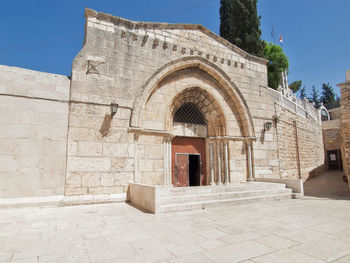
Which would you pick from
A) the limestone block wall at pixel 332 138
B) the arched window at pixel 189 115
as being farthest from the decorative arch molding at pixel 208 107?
the limestone block wall at pixel 332 138

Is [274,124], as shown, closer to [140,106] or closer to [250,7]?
[140,106]

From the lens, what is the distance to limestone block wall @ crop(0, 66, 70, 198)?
548cm

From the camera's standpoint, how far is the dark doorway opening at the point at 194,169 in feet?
29.2

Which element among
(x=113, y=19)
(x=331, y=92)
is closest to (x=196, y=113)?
(x=113, y=19)

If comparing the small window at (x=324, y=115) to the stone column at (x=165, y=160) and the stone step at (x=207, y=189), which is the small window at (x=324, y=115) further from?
the stone column at (x=165, y=160)

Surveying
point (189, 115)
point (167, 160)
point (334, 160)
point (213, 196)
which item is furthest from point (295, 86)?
point (213, 196)

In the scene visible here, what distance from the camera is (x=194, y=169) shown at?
357 inches

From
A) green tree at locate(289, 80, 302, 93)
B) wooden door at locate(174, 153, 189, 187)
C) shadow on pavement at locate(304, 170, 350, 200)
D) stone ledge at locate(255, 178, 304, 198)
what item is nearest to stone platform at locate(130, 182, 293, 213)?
stone ledge at locate(255, 178, 304, 198)

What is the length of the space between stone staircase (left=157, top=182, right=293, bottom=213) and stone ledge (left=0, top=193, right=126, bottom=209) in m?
1.48

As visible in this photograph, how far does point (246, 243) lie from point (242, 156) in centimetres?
633

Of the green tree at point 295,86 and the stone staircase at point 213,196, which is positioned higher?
the green tree at point 295,86

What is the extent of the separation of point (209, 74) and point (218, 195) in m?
5.05

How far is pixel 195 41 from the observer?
871cm

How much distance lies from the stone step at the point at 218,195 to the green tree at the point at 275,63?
16044mm
